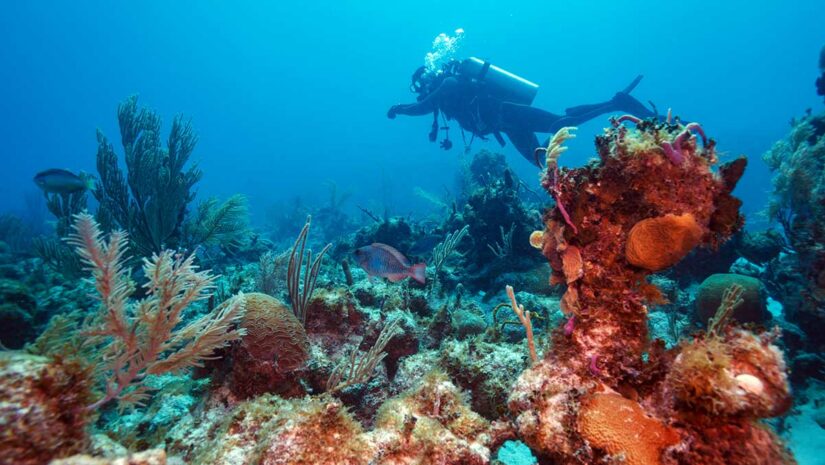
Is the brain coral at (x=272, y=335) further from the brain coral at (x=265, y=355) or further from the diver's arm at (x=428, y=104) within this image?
the diver's arm at (x=428, y=104)

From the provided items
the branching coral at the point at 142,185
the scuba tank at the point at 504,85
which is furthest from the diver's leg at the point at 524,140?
the branching coral at the point at 142,185

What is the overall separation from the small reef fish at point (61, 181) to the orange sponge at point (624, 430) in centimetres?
836

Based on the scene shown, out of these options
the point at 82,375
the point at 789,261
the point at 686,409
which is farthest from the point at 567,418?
the point at 789,261

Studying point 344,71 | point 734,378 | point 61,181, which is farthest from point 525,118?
point 344,71

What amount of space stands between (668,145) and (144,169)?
27.5 feet

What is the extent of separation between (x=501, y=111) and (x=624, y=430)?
38.5ft

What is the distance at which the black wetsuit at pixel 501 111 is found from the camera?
11.8 metres

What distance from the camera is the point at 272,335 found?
318 cm

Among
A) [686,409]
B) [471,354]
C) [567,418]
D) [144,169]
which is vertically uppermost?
[144,169]

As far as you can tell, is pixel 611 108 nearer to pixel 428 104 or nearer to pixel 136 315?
pixel 428 104

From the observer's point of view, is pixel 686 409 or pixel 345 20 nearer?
pixel 686 409

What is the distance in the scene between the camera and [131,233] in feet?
21.9

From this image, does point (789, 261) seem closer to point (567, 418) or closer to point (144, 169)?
point (567, 418)

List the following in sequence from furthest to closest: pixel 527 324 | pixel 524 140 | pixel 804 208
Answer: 1. pixel 524 140
2. pixel 804 208
3. pixel 527 324
